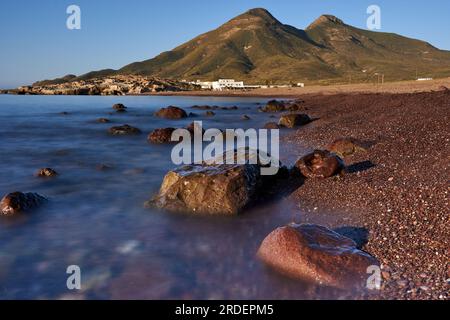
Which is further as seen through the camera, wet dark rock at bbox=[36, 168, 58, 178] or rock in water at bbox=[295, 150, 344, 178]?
wet dark rock at bbox=[36, 168, 58, 178]

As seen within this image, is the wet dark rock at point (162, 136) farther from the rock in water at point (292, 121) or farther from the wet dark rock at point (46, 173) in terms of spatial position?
the wet dark rock at point (46, 173)

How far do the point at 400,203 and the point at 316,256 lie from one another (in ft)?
10.6

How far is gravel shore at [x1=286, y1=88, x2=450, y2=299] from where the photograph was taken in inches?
238

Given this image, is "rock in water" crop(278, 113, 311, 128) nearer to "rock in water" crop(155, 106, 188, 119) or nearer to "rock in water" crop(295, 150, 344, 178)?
"rock in water" crop(155, 106, 188, 119)

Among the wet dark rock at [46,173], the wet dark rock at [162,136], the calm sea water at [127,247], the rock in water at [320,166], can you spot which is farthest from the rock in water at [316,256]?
the wet dark rock at [162,136]

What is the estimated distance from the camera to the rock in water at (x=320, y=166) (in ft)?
36.9

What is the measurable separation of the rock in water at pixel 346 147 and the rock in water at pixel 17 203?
9580 mm

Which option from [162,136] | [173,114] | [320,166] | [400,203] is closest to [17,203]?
[320,166]

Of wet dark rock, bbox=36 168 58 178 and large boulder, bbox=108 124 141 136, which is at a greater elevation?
large boulder, bbox=108 124 141 136

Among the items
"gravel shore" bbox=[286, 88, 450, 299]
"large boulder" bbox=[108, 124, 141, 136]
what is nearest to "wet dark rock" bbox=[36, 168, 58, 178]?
"gravel shore" bbox=[286, 88, 450, 299]

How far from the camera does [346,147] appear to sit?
570 inches

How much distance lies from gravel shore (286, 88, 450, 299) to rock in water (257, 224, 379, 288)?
0.40 metres

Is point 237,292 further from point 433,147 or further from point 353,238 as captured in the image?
point 433,147
